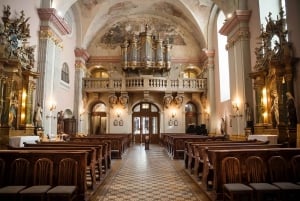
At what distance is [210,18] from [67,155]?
50.5 ft

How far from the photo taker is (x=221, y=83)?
1662cm

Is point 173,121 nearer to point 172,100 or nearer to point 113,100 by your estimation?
point 172,100

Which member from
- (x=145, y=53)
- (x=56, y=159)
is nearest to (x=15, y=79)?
(x=56, y=159)

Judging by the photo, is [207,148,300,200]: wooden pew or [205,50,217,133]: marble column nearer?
[207,148,300,200]: wooden pew

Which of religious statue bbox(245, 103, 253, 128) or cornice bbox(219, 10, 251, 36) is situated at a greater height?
cornice bbox(219, 10, 251, 36)

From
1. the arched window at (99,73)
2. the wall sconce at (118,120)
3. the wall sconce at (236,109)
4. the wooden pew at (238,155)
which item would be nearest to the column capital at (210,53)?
the wall sconce at (236,109)

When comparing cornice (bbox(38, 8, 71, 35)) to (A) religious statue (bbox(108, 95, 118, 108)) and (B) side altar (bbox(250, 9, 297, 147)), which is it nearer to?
(A) religious statue (bbox(108, 95, 118, 108))

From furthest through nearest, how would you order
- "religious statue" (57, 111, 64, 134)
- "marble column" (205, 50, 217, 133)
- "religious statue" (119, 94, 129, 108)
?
"religious statue" (119, 94, 129, 108)
"marble column" (205, 50, 217, 133)
"religious statue" (57, 111, 64, 134)

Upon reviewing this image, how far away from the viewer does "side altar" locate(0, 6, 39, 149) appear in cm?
834

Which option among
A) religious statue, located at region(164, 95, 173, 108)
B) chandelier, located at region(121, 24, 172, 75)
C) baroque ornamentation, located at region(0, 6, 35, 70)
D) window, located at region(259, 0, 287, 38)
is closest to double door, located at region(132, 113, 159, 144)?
religious statue, located at region(164, 95, 173, 108)

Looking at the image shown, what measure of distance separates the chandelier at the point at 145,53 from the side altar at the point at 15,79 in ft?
30.1

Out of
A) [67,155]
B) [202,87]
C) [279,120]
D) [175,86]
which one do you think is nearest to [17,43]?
[67,155]

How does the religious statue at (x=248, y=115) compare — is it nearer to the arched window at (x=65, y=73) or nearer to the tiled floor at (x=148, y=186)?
the tiled floor at (x=148, y=186)

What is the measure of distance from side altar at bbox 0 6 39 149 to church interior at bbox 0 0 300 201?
4 cm
